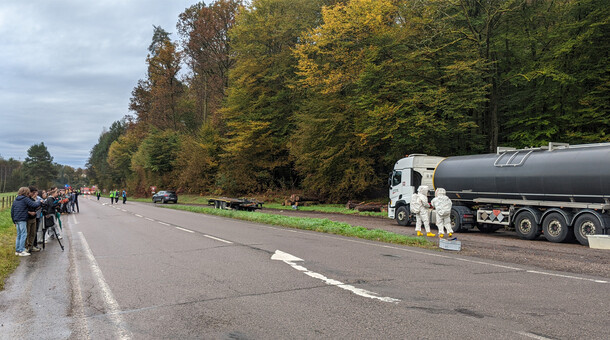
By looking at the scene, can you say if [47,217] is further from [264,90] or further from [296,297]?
[264,90]

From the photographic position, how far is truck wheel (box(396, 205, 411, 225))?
19.5 m

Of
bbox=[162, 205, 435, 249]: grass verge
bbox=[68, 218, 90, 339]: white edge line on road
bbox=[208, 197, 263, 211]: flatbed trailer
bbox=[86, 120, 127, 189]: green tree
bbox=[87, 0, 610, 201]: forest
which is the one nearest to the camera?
bbox=[68, 218, 90, 339]: white edge line on road

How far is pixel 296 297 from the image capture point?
5.96 meters

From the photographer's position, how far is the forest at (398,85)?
2423cm

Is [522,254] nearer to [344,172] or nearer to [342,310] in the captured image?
[342,310]

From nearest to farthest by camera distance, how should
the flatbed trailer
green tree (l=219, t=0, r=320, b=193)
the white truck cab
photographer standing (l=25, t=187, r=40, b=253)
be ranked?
photographer standing (l=25, t=187, r=40, b=253) → the white truck cab → the flatbed trailer → green tree (l=219, t=0, r=320, b=193)

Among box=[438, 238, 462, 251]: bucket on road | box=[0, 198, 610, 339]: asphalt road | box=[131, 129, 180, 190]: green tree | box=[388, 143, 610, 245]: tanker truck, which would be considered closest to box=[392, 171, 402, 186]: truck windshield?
box=[388, 143, 610, 245]: tanker truck

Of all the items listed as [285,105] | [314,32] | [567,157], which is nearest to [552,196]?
[567,157]

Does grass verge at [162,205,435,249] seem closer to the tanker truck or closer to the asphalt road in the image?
the asphalt road

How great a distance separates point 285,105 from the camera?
138 ft

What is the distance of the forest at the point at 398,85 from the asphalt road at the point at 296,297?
17.6 m

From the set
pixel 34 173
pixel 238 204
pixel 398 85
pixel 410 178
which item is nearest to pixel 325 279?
pixel 410 178

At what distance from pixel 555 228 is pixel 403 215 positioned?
7.15 meters

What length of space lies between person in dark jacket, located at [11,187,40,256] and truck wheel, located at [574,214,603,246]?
15.5m
